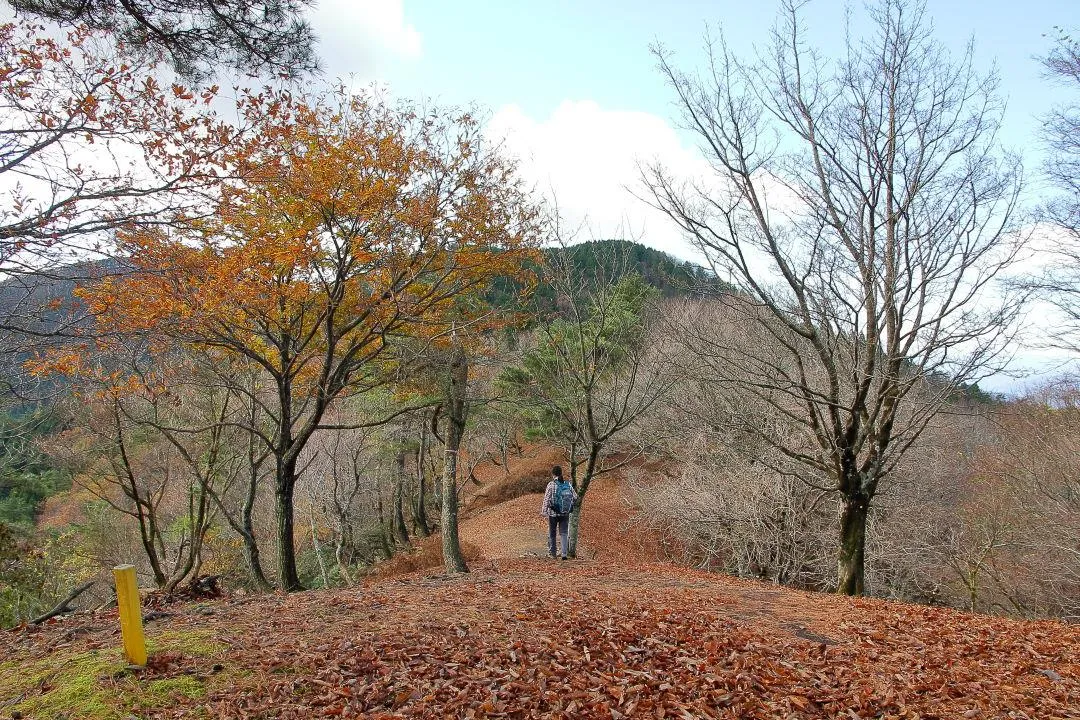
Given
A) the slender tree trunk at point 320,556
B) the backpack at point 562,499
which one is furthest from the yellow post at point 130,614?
the slender tree trunk at point 320,556

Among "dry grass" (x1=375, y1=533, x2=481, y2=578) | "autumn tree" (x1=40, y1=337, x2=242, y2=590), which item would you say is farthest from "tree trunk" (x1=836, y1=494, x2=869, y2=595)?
"dry grass" (x1=375, y1=533, x2=481, y2=578)

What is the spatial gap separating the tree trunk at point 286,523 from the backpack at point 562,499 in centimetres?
436

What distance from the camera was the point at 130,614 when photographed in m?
3.76

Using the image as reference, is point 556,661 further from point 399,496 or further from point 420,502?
point 420,502

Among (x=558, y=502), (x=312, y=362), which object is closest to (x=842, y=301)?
(x=558, y=502)

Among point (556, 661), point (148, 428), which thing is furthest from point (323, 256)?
point (148, 428)

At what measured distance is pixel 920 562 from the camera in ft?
47.4

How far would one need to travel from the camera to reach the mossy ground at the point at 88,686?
11.2 feet

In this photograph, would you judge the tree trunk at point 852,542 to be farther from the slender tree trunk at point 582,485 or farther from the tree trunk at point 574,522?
the tree trunk at point 574,522

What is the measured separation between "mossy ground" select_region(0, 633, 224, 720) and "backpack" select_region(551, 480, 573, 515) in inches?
294

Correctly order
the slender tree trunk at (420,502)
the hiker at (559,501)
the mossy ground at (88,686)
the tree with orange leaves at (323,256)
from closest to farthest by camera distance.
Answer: the mossy ground at (88,686) → the tree with orange leaves at (323,256) → the hiker at (559,501) → the slender tree trunk at (420,502)

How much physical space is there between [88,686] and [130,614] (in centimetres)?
40

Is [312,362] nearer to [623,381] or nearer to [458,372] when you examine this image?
[458,372]

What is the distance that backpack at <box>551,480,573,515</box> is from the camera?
37.0 feet
